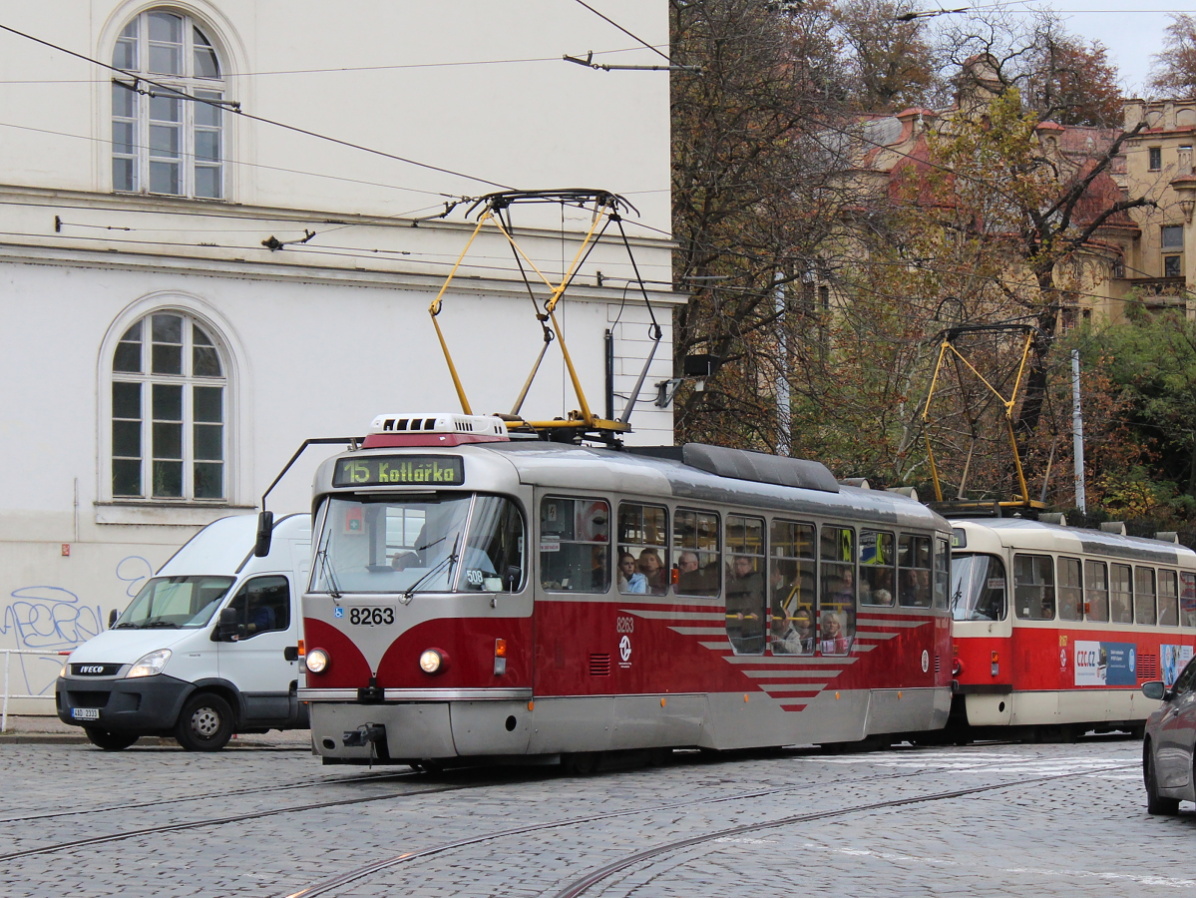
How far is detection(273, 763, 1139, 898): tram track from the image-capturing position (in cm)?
895

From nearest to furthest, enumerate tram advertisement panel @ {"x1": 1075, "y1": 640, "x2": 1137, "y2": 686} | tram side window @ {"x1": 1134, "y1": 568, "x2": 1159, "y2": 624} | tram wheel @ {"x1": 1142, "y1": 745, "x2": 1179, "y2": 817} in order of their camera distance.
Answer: tram wheel @ {"x1": 1142, "y1": 745, "x2": 1179, "y2": 817}
tram advertisement panel @ {"x1": 1075, "y1": 640, "x2": 1137, "y2": 686}
tram side window @ {"x1": 1134, "y1": 568, "x2": 1159, "y2": 624}

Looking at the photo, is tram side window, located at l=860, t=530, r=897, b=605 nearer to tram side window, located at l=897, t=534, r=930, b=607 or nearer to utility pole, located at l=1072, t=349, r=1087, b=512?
tram side window, located at l=897, t=534, r=930, b=607

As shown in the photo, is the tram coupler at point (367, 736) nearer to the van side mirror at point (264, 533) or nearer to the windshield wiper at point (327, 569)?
the windshield wiper at point (327, 569)

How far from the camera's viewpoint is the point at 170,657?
1842 centimetres

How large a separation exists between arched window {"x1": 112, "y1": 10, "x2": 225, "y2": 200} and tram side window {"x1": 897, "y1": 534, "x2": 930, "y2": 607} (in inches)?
437

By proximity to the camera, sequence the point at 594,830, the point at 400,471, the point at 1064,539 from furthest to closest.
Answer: the point at 1064,539, the point at 400,471, the point at 594,830

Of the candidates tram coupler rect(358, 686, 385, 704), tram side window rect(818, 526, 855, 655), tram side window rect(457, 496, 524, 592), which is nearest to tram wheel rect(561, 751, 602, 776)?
tram side window rect(457, 496, 524, 592)

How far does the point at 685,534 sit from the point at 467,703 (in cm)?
310

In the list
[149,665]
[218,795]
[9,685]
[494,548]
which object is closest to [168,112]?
[9,685]

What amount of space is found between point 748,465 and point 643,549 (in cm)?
222

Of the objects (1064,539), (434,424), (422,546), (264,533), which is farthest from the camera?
(1064,539)

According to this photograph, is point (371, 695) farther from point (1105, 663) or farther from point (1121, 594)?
point (1121, 594)

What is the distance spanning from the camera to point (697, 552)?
1634 centimetres

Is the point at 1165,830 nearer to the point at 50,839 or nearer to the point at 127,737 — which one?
the point at 50,839
